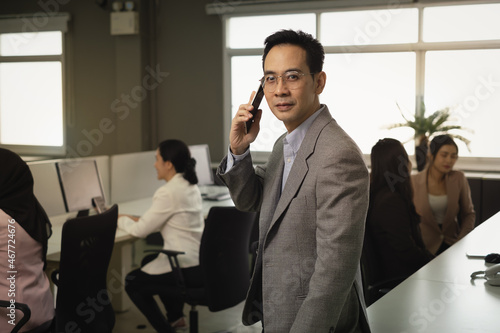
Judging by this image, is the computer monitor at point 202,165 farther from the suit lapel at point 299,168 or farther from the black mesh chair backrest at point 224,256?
the suit lapel at point 299,168

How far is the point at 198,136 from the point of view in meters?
7.72

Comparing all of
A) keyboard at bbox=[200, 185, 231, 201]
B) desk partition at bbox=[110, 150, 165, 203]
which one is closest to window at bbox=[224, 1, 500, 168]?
keyboard at bbox=[200, 185, 231, 201]

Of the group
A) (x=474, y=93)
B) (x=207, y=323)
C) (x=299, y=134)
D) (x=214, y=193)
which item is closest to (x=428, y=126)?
(x=474, y=93)

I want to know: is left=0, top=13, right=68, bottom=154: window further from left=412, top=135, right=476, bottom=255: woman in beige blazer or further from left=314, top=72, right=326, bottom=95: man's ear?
left=314, top=72, right=326, bottom=95: man's ear

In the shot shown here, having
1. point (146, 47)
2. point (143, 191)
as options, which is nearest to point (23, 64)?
point (146, 47)

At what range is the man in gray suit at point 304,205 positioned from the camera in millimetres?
1475

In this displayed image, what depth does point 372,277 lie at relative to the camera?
2965mm

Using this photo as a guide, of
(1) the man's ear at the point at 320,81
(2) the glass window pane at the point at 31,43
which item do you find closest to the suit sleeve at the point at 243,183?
(1) the man's ear at the point at 320,81

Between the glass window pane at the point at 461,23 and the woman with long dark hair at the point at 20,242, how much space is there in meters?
5.04

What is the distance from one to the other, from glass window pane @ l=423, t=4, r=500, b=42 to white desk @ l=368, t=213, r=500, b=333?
13.9 feet

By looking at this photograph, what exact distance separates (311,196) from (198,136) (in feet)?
20.5

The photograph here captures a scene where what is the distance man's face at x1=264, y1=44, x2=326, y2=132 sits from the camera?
1.57 meters

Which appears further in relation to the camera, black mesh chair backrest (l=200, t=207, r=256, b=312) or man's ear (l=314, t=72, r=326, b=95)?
black mesh chair backrest (l=200, t=207, r=256, b=312)

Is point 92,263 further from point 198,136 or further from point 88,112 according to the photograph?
point 88,112
